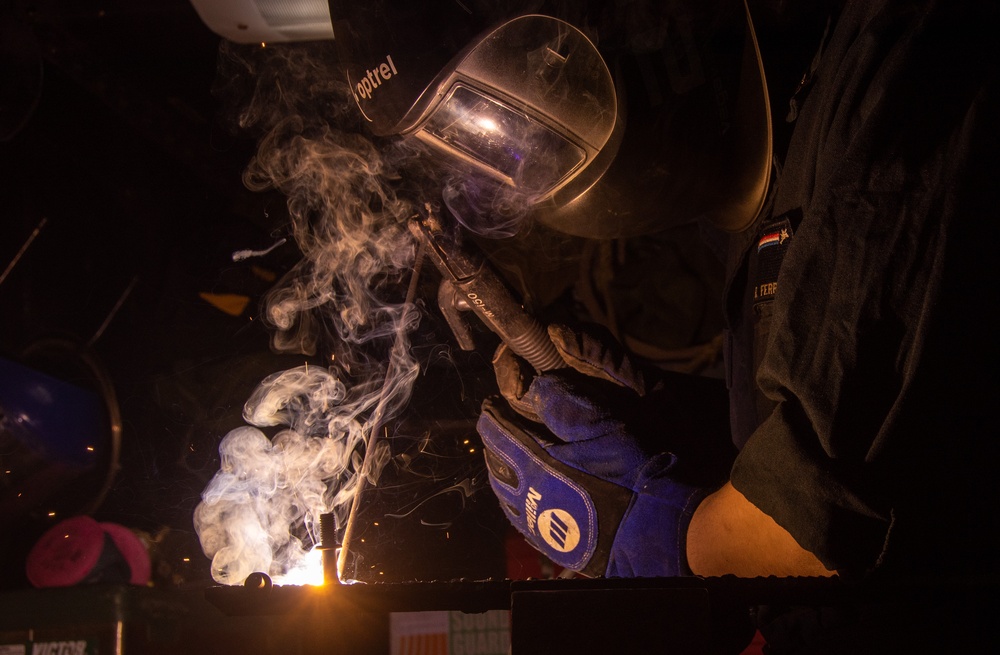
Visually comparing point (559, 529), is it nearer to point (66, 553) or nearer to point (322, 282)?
point (322, 282)

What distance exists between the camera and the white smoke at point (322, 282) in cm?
265

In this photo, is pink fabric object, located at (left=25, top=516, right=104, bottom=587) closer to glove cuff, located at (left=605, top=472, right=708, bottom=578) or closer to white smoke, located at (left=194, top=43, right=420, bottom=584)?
white smoke, located at (left=194, top=43, right=420, bottom=584)

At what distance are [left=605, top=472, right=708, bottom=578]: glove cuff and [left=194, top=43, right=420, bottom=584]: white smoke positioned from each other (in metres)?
1.34

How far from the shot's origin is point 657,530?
1.45 m

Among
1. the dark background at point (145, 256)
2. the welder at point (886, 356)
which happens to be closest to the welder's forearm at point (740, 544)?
the welder at point (886, 356)

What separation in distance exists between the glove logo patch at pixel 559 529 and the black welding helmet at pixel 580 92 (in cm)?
93

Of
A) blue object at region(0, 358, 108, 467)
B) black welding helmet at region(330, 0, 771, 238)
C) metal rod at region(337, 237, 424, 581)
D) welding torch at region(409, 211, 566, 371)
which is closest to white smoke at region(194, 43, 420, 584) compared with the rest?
metal rod at region(337, 237, 424, 581)

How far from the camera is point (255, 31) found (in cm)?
237

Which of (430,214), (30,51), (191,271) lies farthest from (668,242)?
(30,51)

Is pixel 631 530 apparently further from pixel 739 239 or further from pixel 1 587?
pixel 1 587

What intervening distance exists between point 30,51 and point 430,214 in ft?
7.58

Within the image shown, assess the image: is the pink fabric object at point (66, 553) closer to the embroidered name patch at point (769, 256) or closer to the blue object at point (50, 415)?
the blue object at point (50, 415)

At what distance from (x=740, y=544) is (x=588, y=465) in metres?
0.54

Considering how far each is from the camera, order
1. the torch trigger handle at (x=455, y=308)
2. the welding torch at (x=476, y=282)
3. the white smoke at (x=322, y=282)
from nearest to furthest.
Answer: the welding torch at (x=476, y=282), the torch trigger handle at (x=455, y=308), the white smoke at (x=322, y=282)
